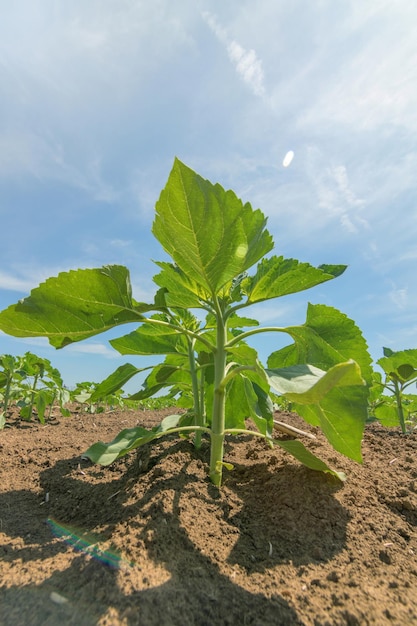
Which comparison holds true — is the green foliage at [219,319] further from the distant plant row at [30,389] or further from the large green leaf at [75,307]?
the distant plant row at [30,389]

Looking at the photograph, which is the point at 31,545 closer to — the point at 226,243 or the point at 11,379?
the point at 226,243

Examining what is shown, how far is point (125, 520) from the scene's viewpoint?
5.02 feet

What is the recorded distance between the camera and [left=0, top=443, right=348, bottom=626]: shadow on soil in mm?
1032

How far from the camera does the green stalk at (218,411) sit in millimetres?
1714

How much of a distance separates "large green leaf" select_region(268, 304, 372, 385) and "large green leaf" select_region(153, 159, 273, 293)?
46 cm

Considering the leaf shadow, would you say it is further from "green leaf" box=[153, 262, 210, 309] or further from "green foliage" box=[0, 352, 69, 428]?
"green foliage" box=[0, 352, 69, 428]

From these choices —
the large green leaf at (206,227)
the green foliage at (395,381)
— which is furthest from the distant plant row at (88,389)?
the large green leaf at (206,227)

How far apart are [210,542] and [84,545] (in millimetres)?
448

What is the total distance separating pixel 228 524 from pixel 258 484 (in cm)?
36

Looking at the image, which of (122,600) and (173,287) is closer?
(122,600)

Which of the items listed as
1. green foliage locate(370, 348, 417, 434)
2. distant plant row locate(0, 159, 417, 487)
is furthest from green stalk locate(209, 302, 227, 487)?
green foliage locate(370, 348, 417, 434)

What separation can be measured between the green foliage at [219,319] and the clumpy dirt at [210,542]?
21cm

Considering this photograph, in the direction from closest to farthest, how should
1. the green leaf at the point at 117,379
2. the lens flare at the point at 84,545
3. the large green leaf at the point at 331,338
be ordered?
the lens flare at the point at 84,545, the large green leaf at the point at 331,338, the green leaf at the point at 117,379

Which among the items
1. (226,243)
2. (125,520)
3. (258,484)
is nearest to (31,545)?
(125,520)
